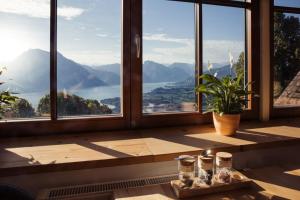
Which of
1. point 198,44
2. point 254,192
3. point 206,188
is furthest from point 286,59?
point 206,188

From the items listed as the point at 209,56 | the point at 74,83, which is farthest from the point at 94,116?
the point at 209,56

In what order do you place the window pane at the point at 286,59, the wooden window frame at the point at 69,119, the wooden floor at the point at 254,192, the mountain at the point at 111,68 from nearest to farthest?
the wooden floor at the point at 254,192
the wooden window frame at the point at 69,119
the mountain at the point at 111,68
the window pane at the point at 286,59

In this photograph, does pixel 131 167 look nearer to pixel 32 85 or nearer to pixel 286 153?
pixel 32 85

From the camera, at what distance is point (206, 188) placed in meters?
1.24

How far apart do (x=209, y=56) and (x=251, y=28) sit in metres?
0.46

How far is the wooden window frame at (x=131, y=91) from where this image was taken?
1.67 metres

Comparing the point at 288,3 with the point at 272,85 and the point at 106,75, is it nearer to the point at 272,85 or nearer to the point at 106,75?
the point at 272,85

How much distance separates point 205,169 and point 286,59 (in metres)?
1.57

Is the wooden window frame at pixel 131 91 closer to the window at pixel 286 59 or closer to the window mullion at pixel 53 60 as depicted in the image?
the window mullion at pixel 53 60

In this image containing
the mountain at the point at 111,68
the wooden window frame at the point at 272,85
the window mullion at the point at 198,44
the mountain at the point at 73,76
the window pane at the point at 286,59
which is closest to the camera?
the mountain at the point at 73,76

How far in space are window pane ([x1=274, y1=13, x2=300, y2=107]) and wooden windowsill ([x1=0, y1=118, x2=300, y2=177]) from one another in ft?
1.54

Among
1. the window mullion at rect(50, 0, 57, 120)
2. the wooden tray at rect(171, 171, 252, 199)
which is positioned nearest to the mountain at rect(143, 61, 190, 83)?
the window mullion at rect(50, 0, 57, 120)

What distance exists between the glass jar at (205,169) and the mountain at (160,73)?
82 centimetres

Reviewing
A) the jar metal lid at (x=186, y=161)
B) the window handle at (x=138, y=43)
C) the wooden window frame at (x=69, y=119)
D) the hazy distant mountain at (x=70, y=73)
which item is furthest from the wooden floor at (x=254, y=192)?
the window handle at (x=138, y=43)
